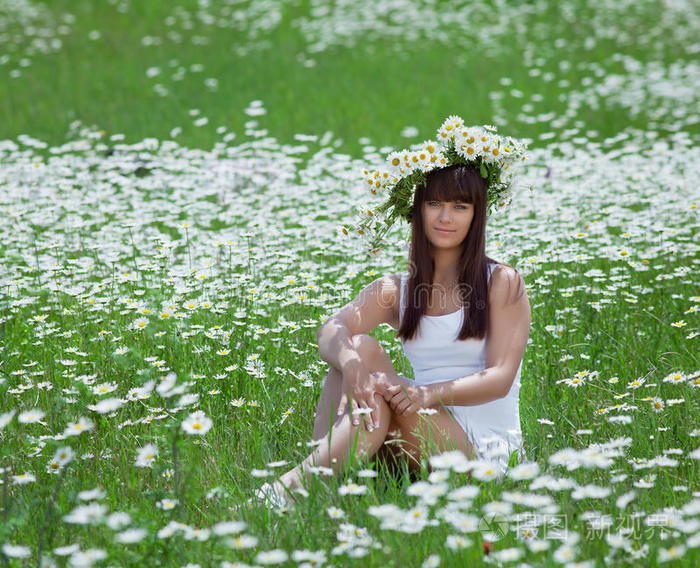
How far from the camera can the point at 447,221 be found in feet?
11.3

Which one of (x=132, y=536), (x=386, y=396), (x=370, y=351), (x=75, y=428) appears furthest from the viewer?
(x=370, y=351)

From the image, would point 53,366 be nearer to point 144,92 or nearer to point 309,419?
point 309,419

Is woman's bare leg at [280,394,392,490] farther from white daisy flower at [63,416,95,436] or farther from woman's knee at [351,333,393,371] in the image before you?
white daisy flower at [63,416,95,436]

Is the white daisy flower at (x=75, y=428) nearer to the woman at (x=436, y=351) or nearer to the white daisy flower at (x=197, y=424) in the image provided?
the white daisy flower at (x=197, y=424)

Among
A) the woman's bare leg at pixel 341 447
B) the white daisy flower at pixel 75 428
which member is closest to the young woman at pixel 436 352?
the woman's bare leg at pixel 341 447

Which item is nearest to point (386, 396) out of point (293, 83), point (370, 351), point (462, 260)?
point (370, 351)

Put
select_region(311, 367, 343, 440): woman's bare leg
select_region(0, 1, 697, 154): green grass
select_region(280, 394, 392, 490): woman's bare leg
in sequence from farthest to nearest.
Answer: select_region(0, 1, 697, 154): green grass
select_region(311, 367, 343, 440): woman's bare leg
select_region(280, 394, 392, 490): woman's bare leg

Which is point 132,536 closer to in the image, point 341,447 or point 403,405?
point 341,447

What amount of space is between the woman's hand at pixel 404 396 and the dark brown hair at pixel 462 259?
0.34m

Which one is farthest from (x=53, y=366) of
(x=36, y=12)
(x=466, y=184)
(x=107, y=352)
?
(x=36, y=12)

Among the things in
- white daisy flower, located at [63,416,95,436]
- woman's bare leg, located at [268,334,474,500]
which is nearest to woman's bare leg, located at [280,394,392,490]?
woman's bare leg, located at [268,334,474,500]

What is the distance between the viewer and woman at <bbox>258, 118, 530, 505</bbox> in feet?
10.3

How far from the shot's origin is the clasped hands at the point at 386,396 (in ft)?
10.3

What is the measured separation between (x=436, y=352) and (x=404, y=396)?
406 millimetres
